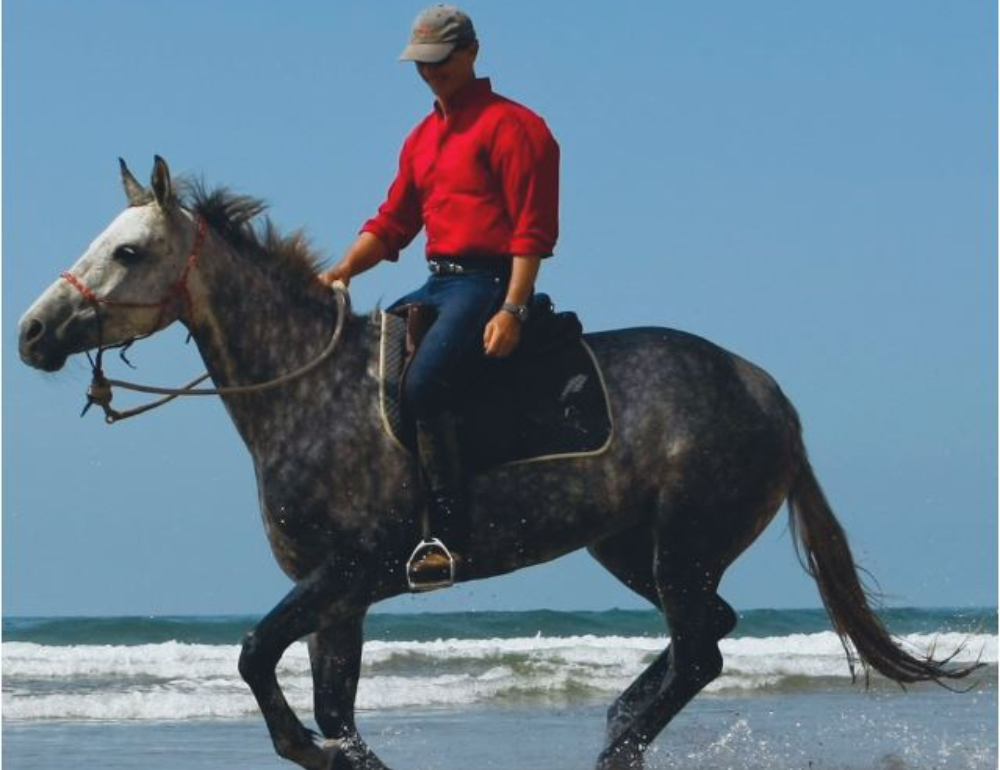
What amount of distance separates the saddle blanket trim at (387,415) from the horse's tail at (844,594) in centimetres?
103

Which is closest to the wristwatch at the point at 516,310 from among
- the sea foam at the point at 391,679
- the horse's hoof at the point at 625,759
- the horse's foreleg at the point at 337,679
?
the horse's foreleg at the point at 337,679

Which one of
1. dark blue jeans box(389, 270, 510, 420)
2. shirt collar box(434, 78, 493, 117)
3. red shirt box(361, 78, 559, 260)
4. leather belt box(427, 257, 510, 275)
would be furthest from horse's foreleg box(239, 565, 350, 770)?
shirt collar box(434, 78, 493, 117)

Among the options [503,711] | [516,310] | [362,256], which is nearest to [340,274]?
[362,256]

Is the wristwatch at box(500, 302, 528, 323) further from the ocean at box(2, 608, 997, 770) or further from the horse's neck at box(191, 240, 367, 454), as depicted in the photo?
the ocean at box(2, 608, 997, 770)

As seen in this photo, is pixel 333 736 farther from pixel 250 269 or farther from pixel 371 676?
pixel 371 676

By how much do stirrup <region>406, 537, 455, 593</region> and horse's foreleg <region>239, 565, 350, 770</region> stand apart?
11.1 inches

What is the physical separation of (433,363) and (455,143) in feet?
2.77

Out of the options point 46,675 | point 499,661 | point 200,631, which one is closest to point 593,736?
point 499,661

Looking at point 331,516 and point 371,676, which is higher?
point 331,516

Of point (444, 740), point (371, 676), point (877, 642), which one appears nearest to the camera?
point (877, 642)

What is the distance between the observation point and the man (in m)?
6.34

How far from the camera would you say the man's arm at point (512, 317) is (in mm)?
6340

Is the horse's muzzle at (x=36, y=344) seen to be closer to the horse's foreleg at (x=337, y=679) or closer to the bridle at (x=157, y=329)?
the bridle at (x=157, y=329)

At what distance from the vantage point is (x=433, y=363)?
6.29 meters
